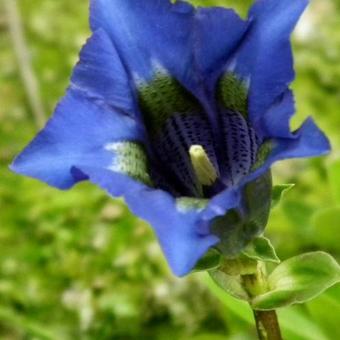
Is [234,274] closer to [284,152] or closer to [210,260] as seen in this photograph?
[210,260]

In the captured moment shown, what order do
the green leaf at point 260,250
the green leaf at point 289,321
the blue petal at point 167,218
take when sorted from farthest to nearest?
the green leaf at point 289,321 → the green leaf at point 260,250 → the blue petal at point 167,218

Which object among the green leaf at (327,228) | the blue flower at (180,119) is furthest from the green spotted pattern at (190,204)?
the green leaf at (327,228)

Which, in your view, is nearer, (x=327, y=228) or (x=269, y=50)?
(x=269, y=50)

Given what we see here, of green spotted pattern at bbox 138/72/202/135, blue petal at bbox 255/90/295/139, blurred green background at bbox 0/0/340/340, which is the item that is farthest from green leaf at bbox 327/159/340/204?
blue petal at bbox 255/90/295/139

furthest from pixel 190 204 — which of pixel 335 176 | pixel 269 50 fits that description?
pixel 335 176

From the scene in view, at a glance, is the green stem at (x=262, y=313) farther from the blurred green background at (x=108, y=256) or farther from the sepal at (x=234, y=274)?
the blurred green background at (x=108, y=256)

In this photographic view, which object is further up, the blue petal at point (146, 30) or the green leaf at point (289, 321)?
the blue petal at point (146, 30)

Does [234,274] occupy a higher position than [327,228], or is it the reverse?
[234,274]

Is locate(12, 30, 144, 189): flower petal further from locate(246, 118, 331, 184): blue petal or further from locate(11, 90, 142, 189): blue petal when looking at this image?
locate(246, 118, 331, 184): blue petal
